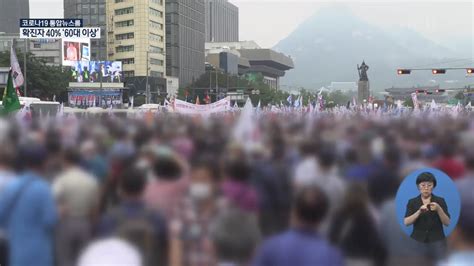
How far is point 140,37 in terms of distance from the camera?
9219cm

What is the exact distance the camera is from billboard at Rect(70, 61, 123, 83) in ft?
281

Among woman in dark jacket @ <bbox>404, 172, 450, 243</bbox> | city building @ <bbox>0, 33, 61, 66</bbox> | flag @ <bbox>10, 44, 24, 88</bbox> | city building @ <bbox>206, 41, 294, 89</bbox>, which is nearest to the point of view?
woman in dark jacket @ <bbox>404, 172, 450, 243</bbox>

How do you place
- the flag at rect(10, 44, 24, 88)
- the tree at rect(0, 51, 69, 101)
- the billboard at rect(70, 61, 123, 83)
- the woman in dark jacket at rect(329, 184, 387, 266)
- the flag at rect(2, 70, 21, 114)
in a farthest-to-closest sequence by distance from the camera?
the billboard at rect(70, 61, 123, 83) → the tree at rect(0, 51, 69, 101) → the flag at rect(10, 44, 24, 88) → the flag at rect(2, 70, 21, 114) → the woman in dark jacket at rect(329, 184, 387, 266)

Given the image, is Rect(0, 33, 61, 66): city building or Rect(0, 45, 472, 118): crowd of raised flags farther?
Rect(0, 33, 61, 66): city building

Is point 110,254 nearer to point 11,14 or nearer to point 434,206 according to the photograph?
point 434,206

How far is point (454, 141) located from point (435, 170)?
0.28 m

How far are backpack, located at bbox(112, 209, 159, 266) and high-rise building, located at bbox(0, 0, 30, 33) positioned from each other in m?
131

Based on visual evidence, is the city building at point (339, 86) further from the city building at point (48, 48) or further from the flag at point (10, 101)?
the city building at point (48, 48)

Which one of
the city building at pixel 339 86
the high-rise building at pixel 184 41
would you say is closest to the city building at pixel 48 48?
the high-rise building at pixel 184 41

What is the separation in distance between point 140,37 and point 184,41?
11.0m

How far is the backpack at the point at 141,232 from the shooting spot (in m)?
4.18
